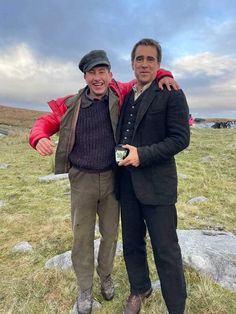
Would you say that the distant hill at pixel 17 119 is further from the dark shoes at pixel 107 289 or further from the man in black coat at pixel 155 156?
the man in black coat at pixel 155 156

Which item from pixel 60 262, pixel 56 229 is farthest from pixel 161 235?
pixel 56 229

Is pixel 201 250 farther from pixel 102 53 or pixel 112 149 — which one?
pixel 102 53

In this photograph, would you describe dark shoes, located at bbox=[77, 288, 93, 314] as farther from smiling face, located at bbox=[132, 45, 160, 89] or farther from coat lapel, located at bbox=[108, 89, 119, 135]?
smiling face, located at bbox=[132, 45, 160, 89]

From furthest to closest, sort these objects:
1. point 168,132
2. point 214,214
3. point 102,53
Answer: point 214,214, point 102,53, point 168,132

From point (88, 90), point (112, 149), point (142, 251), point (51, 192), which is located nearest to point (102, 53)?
point (88, 90)

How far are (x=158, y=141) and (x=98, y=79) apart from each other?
94cm

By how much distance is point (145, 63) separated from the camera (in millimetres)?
3980

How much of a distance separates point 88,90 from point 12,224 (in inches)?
165

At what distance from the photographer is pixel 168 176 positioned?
4039 mm

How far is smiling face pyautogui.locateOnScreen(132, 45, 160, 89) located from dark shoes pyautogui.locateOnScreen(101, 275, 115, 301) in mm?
2514

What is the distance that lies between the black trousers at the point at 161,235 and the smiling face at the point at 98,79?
939 mm

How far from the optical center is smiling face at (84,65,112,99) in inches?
165

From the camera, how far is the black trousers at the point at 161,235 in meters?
4.05

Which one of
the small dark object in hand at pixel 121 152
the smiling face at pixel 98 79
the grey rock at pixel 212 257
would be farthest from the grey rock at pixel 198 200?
the small dark object in hand at pixel 121 152
